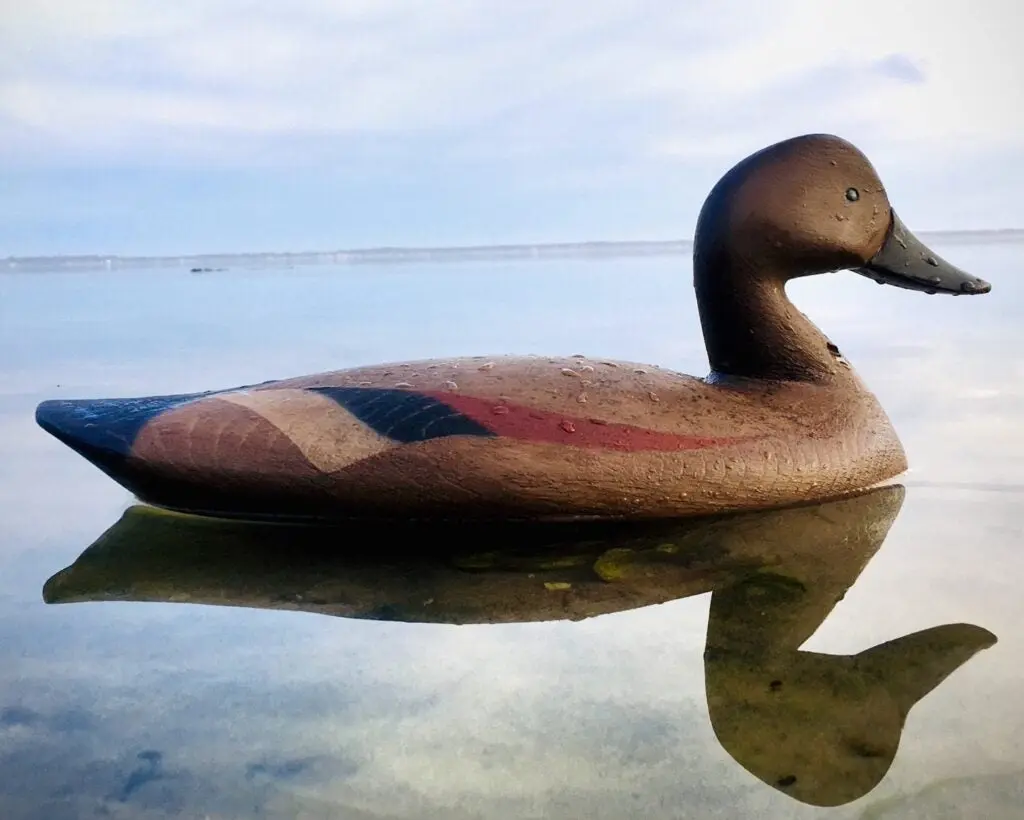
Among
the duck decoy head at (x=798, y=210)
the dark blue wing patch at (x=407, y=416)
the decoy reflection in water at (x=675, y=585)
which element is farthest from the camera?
the duck decoy head at (x=798, y=210)

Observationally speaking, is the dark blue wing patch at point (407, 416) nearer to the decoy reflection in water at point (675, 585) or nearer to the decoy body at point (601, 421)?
the decoy body at point (601, 421)

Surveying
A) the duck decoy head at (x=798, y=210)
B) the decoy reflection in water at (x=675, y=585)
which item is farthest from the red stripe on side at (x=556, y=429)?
the duck decoy head at (x=798, y=210)

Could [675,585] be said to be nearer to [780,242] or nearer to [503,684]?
[503,684]

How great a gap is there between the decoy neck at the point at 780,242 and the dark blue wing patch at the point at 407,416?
3.09ft

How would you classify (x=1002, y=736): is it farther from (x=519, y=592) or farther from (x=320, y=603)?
(x=320, y=603)

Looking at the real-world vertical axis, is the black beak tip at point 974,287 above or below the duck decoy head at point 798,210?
below

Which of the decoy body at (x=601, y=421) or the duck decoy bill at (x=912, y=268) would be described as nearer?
the decoy body at (x=601, y=421)

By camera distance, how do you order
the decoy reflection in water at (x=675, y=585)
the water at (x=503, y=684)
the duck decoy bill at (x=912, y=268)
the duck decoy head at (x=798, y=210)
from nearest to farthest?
1. the water at (x=503, y=684)
2. the decoy reflection in water at (x=675, y=585)
3. the duck decoy head at (x=798, y=210)
4. the duck decoy bill at (x=912, y=268)

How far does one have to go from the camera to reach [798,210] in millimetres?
2875

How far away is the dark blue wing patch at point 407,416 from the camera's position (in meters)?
2.51

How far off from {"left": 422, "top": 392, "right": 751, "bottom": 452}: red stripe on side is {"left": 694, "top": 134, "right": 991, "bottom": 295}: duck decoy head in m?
0.70

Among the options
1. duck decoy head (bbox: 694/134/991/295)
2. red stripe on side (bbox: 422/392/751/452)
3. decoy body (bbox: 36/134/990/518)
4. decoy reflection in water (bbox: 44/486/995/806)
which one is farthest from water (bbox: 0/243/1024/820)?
duck decoy head (bbox: 694/134/991/295)

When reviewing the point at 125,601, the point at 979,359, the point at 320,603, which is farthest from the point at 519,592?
the point at 979,359

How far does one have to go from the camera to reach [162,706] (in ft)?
5.87
